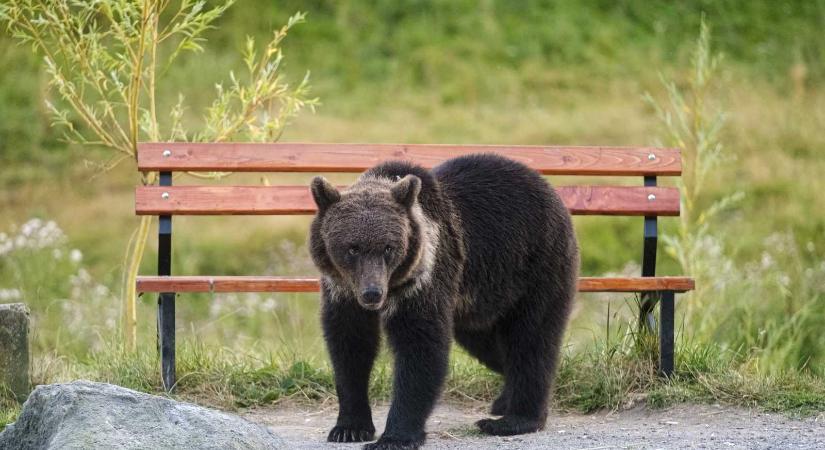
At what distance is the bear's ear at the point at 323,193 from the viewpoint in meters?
4.84

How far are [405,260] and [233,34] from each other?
38.7ft

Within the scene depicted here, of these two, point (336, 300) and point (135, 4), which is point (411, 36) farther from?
point (336, 300)

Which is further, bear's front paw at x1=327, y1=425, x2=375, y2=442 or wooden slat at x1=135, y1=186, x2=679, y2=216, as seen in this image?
wooden slat at x1=135, y1=186, x2=679, y2=216

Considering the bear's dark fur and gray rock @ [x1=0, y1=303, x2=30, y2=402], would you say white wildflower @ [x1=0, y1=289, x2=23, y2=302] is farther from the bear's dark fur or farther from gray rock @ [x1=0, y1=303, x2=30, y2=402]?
the bear's dark fur

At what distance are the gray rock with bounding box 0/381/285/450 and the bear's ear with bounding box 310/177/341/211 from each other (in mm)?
1030

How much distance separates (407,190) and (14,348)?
2.27 meters

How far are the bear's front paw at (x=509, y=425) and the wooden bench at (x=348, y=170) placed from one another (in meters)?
0.95

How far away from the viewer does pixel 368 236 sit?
472cm

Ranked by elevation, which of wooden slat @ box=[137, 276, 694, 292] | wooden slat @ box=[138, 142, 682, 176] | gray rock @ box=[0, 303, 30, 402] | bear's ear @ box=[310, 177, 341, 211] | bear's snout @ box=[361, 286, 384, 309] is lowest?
gray rock @ box=[0, 303, 30, 402]

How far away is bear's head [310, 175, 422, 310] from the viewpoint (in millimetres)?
4695

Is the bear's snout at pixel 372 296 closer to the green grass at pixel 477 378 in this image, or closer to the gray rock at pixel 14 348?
the green grass at pixel 477 378

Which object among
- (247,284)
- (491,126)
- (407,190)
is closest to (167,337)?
(247,284)

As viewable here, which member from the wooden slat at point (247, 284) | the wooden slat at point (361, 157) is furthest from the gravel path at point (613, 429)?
the wooden slat at point (361, 157)

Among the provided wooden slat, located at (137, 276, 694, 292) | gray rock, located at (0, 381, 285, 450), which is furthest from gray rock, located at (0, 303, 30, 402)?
gray rock, located at (0, 381, 285, 450)
